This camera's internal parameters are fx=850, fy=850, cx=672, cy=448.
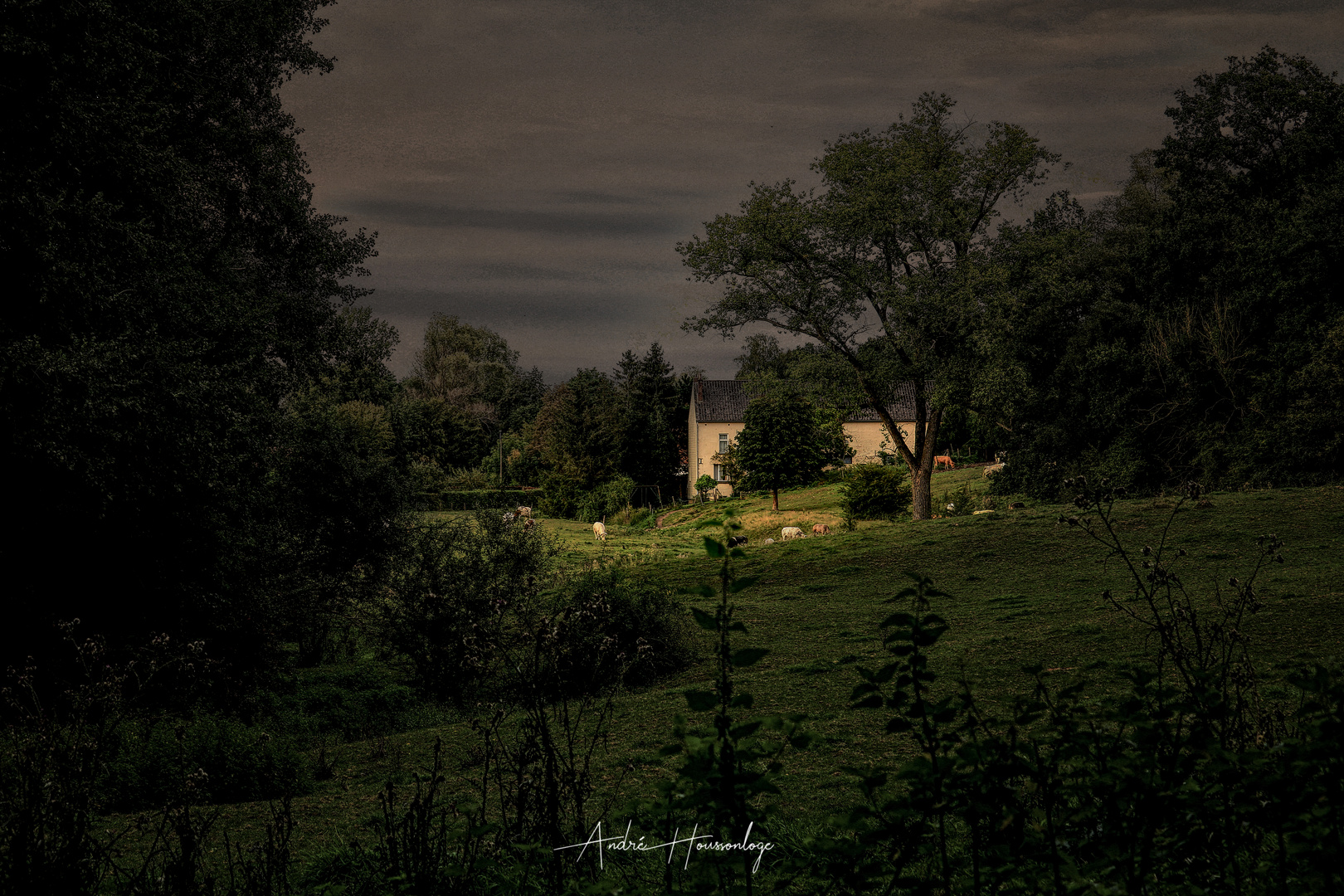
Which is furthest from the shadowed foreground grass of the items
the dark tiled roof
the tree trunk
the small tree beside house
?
the dark tiled roof

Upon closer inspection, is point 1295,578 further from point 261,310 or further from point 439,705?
point 261,310

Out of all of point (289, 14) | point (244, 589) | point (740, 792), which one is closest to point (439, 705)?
point (244, 589)

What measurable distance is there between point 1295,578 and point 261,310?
51.5 feet

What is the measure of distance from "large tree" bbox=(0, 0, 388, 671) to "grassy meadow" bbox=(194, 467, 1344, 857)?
3.52 m

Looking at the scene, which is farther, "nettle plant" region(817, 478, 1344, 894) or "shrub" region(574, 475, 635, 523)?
"shrub" region(574, 475, 635, 523)

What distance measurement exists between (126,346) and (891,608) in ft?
39.7

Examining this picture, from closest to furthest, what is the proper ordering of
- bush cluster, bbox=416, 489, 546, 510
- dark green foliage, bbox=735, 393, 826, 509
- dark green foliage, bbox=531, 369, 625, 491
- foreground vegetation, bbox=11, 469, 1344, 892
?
1. foreground vegetation, bbox=11, 469, 1344, 892
2. dark green foliage, bbox=735, 393, 826, 509
3. dark green foliage, bbox=531, 369, 625, 491
4. bush cluster, bbox=416, 489, 546, 510

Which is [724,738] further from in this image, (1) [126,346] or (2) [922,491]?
(2) [922,491]

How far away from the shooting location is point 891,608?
15078mm

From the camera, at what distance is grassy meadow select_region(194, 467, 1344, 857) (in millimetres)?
6430

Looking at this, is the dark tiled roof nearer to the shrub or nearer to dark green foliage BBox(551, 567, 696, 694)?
the shrub

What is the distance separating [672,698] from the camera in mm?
9891

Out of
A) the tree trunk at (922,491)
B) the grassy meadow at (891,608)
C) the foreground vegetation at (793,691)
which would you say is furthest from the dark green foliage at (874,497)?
the foreground vegetation at (793,691)
